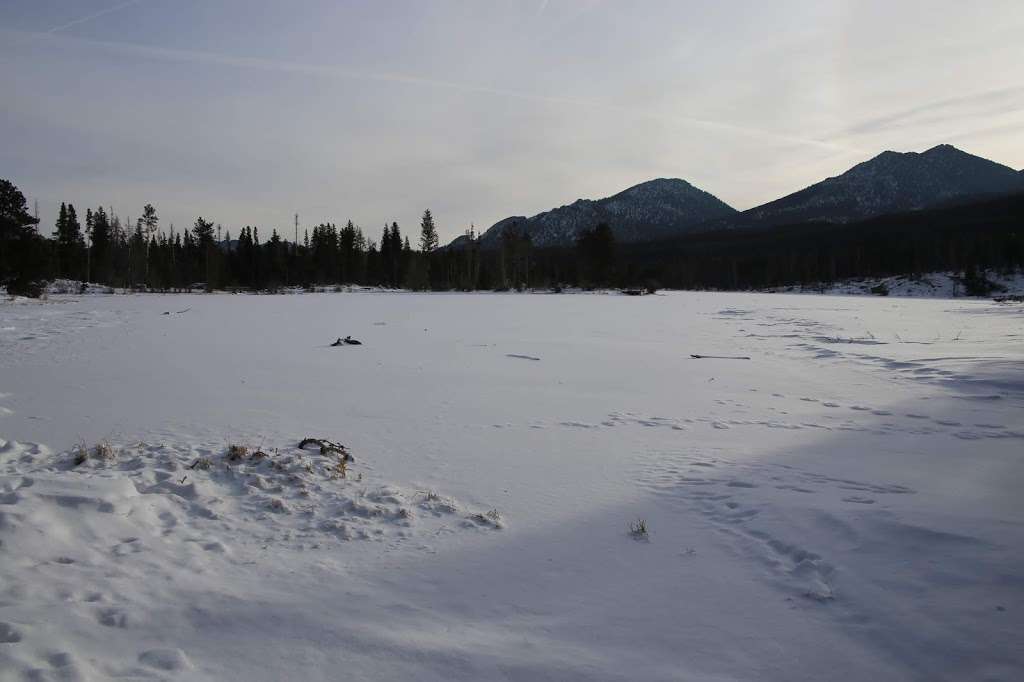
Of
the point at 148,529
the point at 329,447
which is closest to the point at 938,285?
the point at 329,447

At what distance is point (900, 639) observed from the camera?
8.63 feet

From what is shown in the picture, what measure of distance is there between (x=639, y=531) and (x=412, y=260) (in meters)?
72.1

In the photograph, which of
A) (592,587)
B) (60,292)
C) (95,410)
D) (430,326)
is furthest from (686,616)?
(60,292)

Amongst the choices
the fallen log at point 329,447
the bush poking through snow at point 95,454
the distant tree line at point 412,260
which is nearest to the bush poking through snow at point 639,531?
the fallen log at point 329,447

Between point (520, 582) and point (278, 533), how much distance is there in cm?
165

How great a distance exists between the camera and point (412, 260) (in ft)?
242

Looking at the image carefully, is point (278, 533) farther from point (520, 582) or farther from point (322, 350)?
point (322, 350)

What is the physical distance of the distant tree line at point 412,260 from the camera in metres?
62.7

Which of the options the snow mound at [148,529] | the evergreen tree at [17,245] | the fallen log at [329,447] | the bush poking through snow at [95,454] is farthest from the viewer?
the evergreen tree at [17,245]

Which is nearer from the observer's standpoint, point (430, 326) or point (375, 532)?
point (375, 532)

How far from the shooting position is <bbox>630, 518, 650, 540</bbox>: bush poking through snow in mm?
3744

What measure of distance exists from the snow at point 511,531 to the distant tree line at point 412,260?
33.7 m

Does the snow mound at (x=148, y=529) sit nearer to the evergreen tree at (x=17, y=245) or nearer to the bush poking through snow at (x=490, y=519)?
the bush poking through snow at (x=490, y=519)

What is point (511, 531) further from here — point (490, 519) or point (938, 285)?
point (938, 285)
